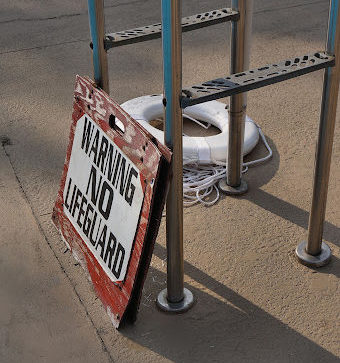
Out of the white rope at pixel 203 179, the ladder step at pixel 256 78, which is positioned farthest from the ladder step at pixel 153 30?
the white rope at pixel 203 179

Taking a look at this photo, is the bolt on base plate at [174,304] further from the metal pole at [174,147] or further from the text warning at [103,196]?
the text warning at [103,196]

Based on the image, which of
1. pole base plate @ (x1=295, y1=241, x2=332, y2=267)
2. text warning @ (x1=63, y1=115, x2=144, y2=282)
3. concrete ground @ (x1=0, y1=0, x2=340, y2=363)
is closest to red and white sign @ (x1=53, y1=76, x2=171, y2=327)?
text warning @ (x1=63, y1=115, x2=144, y2=282)

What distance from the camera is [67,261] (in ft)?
7.40

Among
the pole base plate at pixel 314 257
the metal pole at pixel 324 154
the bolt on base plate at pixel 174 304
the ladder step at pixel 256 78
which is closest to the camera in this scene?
the ladder step at pixel 256 78

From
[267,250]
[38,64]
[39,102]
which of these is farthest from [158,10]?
[267,250]

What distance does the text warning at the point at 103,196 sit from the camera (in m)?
1.92

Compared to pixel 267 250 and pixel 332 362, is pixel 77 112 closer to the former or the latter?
pixel 267 250

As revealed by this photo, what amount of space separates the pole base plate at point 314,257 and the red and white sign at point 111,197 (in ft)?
1.91

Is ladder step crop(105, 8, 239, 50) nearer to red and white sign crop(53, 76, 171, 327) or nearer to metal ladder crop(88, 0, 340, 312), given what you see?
metal ladder crop(88, 0, 340, 312)

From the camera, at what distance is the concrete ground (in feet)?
6.37

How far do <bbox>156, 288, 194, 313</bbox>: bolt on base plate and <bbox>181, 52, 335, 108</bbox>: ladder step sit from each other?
0.62 meters

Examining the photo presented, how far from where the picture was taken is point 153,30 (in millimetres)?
2152

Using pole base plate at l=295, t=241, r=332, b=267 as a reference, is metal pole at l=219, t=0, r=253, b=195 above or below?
above

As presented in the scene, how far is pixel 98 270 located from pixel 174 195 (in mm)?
391
